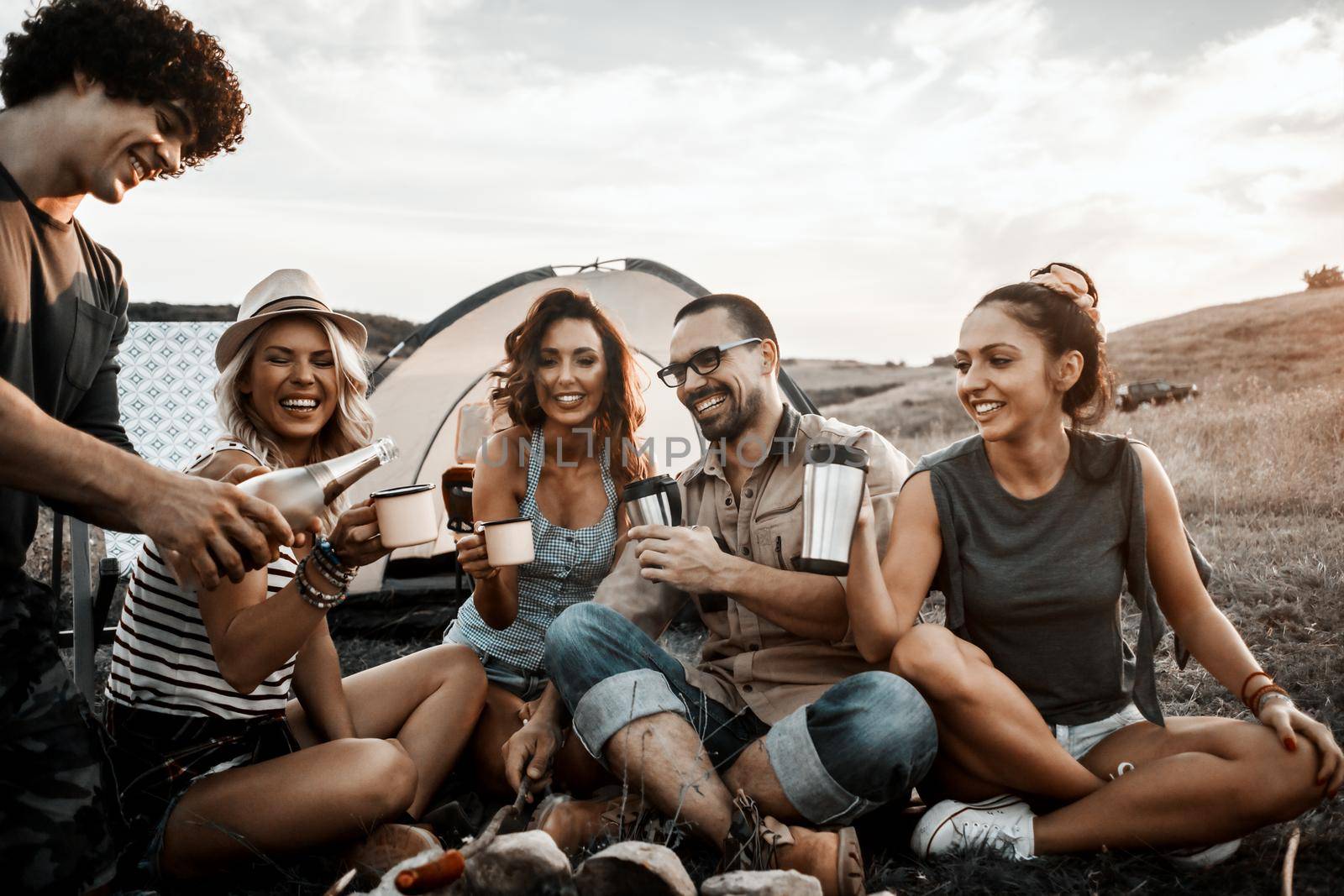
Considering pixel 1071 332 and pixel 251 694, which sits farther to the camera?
pixel 1071 332

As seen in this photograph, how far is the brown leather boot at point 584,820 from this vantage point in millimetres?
2369

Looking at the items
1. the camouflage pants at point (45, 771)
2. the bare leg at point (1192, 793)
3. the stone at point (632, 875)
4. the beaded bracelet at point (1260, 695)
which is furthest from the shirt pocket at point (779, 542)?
the camouflage pants at point (45, 771)

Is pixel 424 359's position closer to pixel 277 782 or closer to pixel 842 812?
pixel 277 782

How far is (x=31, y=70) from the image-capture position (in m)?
2.27

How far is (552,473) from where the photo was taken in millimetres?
3615

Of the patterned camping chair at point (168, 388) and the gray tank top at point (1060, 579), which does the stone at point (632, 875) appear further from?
the patterned camping chair at point (168, 388)

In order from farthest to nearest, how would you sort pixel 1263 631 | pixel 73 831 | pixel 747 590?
pixel 1263 631 < pixel 747 590 < pixel 73 831

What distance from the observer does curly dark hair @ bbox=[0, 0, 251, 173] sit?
7.37ft

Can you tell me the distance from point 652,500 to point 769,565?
525 millimetres

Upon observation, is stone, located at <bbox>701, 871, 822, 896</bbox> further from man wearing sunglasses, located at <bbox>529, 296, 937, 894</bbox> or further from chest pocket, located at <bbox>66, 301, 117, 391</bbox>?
chest pocket, located at <bbox>66, 301, 117, 391</bbox>

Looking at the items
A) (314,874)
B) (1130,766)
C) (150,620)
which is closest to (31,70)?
(150,620)

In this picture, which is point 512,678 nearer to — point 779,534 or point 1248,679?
point 779,534

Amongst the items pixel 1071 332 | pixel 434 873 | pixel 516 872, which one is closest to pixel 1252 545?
pixel 1071 332

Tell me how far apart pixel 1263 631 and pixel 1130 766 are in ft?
7.62
